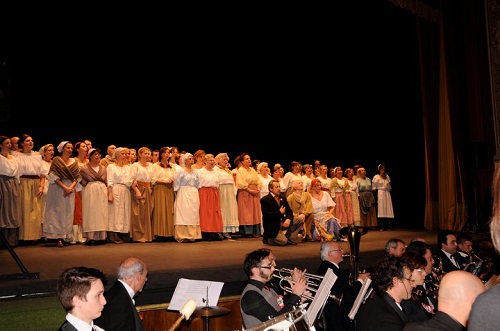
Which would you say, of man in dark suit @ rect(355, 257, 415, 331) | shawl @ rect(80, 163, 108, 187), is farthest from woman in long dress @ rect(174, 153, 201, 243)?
man in dark suit @ rect(355, 257, 415, 331)

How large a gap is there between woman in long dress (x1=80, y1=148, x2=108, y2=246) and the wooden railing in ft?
13.4

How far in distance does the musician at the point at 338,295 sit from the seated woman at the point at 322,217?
4926 millimetres

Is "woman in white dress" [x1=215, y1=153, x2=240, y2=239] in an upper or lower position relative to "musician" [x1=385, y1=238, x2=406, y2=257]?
upper

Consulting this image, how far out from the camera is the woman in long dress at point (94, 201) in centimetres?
912

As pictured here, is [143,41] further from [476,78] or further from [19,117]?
[476,78]

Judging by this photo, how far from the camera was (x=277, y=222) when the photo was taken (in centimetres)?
970

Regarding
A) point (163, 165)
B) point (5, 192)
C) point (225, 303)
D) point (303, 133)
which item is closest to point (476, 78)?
point (303, 133)

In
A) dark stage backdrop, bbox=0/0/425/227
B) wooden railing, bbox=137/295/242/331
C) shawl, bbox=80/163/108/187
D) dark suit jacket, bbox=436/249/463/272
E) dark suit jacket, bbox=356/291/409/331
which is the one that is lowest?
wooden railing, bbox=137/295/242/331

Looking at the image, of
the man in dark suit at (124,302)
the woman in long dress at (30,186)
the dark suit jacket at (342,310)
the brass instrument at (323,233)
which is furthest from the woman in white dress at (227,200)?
the man in dark suit at (124,302)

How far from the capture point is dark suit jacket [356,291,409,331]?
144 inches

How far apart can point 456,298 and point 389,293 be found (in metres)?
1.78

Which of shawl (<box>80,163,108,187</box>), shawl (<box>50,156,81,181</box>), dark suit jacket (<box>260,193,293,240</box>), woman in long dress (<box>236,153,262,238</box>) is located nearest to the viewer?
shawl (<box>50,156,81,181</box>)

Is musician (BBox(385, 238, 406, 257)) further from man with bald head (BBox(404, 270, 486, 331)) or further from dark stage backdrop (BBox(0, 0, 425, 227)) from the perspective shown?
dark stage backdrop (BBox(0, 0, 425, 227))

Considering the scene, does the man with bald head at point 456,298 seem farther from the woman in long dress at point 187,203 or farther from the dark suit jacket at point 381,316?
the woman in long dress at point 187,203
